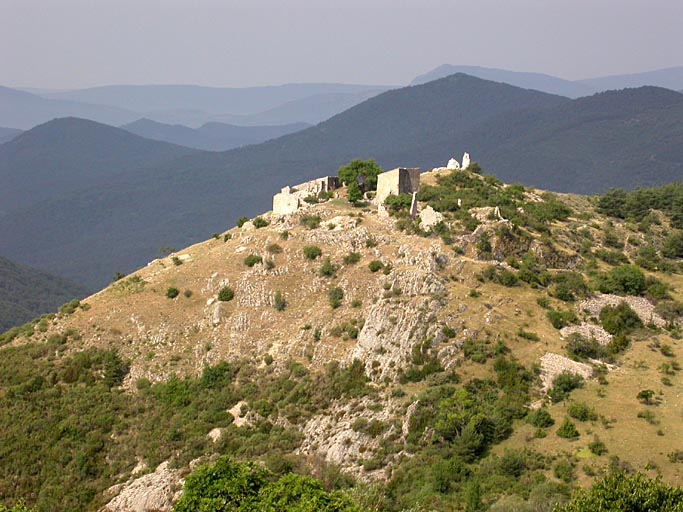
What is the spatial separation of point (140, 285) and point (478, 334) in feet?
89.1

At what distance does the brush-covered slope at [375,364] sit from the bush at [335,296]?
21 centimetres

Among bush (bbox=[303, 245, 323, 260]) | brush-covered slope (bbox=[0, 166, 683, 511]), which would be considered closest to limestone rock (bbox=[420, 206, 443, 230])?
brush-covered slope (bbox=[0, 166, 683, 511])

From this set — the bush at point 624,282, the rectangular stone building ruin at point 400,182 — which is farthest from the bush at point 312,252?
the bush at point 624,282

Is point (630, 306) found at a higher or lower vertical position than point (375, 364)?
higher

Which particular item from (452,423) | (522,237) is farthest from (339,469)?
(522,237)

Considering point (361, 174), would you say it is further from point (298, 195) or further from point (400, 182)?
point (400, 182)

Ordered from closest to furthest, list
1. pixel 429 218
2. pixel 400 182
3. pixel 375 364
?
pixel 375 364
pixel 429 218
pixel 400 182

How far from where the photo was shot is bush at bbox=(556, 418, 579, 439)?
41.3 m

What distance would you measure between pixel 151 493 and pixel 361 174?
37.0 metres

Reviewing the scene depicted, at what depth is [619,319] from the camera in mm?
52375

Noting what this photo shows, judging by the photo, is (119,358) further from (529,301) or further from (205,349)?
(529,301)

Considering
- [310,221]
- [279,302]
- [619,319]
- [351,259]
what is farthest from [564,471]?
[310,221]

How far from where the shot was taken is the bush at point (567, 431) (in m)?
41.3

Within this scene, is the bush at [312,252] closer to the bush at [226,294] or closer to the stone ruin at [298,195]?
the bush at [226,294]
